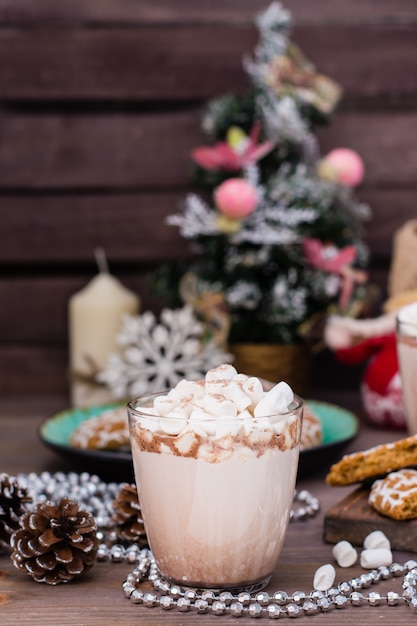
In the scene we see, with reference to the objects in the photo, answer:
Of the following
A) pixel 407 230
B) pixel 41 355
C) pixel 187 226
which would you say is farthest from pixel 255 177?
pixel 41 355

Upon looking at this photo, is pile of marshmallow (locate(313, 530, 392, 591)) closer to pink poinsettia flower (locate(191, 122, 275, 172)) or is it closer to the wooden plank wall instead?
pink poinsettia flower (locate(191, 122, 275, 172))

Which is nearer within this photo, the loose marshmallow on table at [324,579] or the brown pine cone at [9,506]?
the loose marshmallow on table at [324,579]

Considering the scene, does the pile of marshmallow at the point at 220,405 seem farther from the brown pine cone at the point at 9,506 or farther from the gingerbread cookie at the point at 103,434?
the gingerbread cookie at the point at 103,434

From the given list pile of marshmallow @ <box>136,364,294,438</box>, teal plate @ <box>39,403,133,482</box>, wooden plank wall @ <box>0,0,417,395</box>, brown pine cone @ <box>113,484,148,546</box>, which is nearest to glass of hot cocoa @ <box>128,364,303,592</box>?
pile of marshmallow @ <box>136,364,294,438</box>

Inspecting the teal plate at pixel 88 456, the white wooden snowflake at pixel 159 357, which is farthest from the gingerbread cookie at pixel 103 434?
the white wooden snowflake at pixel 159 357

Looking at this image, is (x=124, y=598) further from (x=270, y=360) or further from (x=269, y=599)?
(x=270, y=360)

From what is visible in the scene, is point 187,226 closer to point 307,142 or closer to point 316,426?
point 307,142

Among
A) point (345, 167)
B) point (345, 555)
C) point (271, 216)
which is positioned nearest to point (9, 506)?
point (345, 555)
